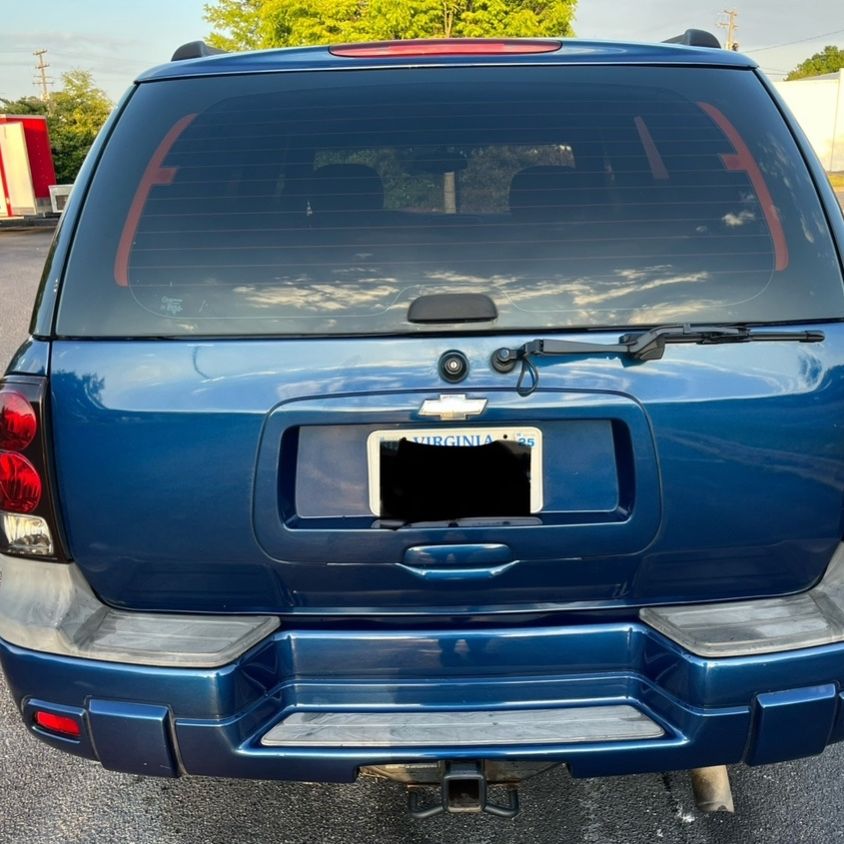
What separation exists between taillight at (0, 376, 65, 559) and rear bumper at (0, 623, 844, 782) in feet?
0.86

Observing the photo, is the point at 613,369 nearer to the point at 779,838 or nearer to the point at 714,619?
the point at 714,619

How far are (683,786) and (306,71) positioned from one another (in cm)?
216

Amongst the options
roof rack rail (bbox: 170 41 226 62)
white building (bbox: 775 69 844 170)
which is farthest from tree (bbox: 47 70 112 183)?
roof rack rail (bbox: 170 41 226 62)

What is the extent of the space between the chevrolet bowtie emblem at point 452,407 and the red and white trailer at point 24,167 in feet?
75.2

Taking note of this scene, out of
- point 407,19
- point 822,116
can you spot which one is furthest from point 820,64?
point 407,19

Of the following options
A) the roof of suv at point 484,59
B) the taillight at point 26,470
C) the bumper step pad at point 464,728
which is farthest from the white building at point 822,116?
the taillight at point 26,470

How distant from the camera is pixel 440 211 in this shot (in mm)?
2045

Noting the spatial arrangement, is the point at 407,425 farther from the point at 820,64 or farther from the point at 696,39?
the point at 820,64

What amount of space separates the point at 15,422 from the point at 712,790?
1801mm

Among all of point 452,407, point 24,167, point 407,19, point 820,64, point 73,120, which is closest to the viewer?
point 452,407

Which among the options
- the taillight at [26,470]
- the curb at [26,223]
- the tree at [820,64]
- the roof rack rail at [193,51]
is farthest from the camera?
the tree at [820,64]

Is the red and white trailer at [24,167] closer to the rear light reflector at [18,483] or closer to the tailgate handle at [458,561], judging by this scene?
the rear light reflector at [18,483]

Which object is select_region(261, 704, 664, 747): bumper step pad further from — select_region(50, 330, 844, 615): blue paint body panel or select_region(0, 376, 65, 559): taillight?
select_region(0, 376, 65, 559): taillight

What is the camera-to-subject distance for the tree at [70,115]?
40.5 meters
